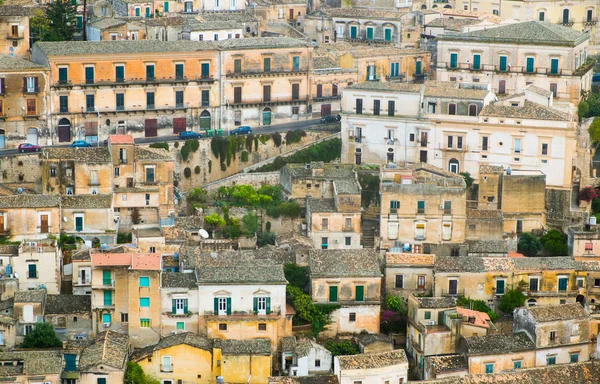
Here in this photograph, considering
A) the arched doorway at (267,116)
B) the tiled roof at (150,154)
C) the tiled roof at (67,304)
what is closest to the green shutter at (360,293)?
the tiled roof at (67,304)

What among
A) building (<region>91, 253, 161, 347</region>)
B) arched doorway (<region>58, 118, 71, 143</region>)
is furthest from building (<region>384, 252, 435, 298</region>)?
arched doorway (<region>58, 118, 71, 143</region>)

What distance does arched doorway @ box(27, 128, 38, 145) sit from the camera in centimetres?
8631

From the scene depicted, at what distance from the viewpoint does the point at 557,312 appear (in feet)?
234

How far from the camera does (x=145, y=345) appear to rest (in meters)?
71.1

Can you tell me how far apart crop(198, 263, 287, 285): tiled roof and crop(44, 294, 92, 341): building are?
16.1ft

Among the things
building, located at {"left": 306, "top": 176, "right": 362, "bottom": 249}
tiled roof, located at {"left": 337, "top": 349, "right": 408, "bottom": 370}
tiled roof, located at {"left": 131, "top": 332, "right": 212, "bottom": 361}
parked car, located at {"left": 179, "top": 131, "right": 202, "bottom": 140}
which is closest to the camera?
tiled roof, located at {"left": 337, "top": 349, "right": 408, "bottom": 370}

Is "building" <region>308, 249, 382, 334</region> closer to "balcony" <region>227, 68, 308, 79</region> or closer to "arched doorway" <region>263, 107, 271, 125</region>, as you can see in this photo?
"arched doorway" <region>263, 107, 271, 125</region>

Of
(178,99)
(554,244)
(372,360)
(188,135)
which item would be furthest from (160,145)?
(372,360)

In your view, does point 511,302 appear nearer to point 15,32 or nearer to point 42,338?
point 42,338

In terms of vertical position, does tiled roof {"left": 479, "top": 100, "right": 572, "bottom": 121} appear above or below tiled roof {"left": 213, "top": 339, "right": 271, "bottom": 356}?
above

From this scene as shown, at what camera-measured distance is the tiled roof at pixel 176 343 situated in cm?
6944

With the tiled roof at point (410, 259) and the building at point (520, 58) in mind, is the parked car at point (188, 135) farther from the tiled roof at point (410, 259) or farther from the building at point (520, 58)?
the tiled roof at point (410, 259)

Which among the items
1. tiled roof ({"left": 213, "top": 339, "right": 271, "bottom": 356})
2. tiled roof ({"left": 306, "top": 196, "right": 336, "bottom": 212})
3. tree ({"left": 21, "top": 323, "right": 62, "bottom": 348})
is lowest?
tiled roof ({"left": 213, "top": 339, "right": 271, "bottom": 356})

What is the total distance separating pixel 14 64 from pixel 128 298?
1992cm
